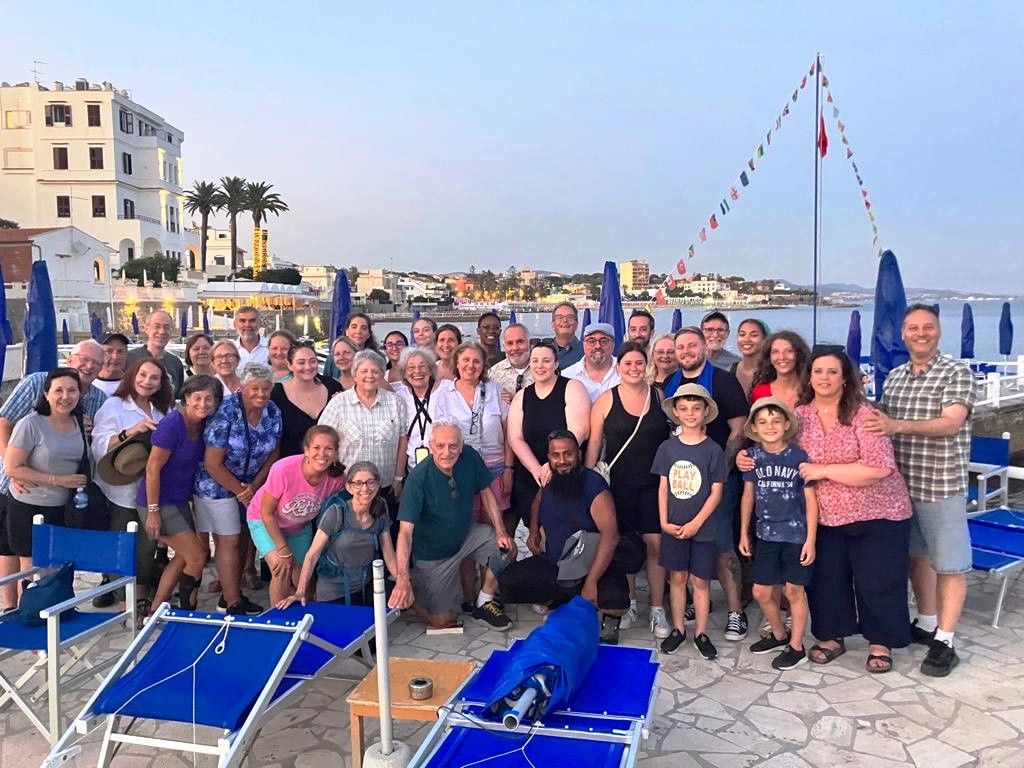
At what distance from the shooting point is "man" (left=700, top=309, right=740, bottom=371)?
217 inches

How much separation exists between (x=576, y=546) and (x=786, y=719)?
151cm

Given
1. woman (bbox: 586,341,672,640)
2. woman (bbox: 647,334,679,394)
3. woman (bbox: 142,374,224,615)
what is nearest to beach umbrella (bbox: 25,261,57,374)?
woman (bbox: 142,374,224,615)

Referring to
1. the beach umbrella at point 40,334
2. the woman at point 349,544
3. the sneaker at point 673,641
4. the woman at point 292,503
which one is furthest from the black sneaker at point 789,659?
the beach umbrella at point 40,334

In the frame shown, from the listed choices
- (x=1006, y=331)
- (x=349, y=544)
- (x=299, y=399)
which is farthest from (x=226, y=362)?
(x=1006, y=331)

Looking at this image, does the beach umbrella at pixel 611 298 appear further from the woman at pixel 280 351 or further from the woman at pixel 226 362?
the woman at pixel 226 362

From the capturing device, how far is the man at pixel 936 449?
13.4ft

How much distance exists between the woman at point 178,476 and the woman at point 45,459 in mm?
448

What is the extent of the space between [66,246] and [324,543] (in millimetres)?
44266

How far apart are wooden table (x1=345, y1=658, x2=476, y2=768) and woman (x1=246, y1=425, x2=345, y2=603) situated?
1.40m

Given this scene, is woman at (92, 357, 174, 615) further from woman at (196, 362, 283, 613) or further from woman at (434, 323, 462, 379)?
woman at (434, 323, 462, 379)

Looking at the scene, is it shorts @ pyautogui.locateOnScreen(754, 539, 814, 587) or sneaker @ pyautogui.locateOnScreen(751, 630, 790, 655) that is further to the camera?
sneaker @ pyautogui.locateOnScreen(751, 630, 790, 655)

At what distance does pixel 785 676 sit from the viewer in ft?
14.1

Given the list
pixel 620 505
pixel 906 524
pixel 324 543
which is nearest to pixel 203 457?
pixel 324 543

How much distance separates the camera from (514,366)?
5699mm
